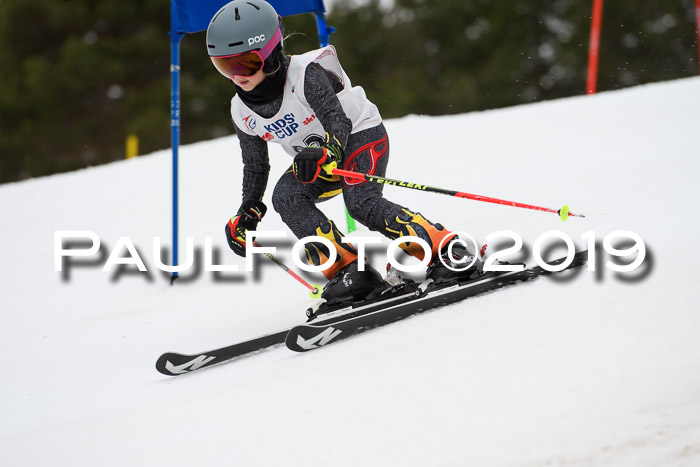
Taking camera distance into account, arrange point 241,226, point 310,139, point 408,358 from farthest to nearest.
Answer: point 241,226
point 310,139
point 408,358

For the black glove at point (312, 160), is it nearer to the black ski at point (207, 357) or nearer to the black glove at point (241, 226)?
the black glove at point (241, 226)

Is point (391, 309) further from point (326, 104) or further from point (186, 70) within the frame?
point (186, 70)

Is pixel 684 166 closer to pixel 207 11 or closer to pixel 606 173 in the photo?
pixel 606 173

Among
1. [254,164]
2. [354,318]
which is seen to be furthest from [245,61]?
[354,318]

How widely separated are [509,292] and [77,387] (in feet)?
6.55

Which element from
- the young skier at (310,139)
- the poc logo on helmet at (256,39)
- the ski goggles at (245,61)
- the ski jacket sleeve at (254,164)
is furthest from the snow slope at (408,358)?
the poc logo on helmet at (256,39)

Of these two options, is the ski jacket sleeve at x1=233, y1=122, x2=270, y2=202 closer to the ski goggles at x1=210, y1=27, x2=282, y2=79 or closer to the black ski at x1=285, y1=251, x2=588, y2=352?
the ski goggles at x1=210, y1=27, x2=282, y2=79

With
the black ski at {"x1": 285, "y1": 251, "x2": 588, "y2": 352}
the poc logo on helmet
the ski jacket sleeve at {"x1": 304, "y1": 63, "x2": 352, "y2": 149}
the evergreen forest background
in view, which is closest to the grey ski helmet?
the poc logo on helmet

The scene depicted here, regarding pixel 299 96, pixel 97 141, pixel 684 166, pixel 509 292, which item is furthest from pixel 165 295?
pixel 97 141

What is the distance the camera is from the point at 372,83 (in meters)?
23.4

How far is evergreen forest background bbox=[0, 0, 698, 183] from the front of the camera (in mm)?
21359

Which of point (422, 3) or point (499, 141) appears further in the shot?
point (422, 3)

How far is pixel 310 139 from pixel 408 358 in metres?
1.33

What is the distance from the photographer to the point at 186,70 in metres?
21.5
